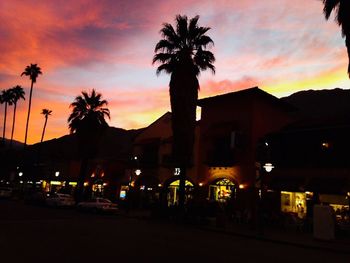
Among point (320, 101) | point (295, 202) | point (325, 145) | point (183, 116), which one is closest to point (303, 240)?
point (295, 202)

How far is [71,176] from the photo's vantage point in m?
61.6

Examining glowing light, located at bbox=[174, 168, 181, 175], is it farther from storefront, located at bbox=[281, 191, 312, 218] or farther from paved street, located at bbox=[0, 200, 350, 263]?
paved street, located at bbox=[0, 200, 350, 263]

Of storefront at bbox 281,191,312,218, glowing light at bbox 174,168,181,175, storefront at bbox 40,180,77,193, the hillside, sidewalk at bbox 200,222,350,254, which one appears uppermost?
the hillside

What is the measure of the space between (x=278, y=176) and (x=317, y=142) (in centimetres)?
393

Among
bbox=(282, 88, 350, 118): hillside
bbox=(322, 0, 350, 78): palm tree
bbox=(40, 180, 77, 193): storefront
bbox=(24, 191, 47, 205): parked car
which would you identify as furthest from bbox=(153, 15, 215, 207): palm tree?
bbox=(282, 88, 350, 118): hillside

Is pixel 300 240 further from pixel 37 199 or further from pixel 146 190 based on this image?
pixel 37 199

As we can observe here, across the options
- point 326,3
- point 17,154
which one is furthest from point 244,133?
point 17,154

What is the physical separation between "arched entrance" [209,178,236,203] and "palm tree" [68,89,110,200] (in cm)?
1784

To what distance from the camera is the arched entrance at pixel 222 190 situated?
→ 33.8 m

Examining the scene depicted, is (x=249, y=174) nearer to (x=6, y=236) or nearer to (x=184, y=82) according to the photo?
(x=184, y=82)

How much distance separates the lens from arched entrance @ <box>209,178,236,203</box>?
33.8 meters

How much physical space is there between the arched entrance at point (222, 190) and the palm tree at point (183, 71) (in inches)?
191

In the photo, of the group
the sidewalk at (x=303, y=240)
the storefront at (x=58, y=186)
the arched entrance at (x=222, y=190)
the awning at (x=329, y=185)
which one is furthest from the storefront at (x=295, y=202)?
the storefront at (x=58, y=186)

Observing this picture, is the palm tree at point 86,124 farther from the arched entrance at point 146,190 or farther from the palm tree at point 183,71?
the palm tree at point 183,71
